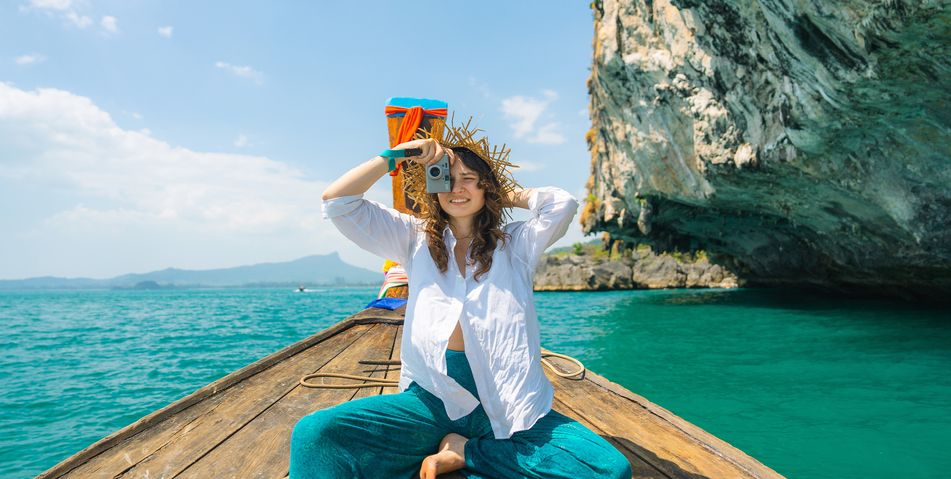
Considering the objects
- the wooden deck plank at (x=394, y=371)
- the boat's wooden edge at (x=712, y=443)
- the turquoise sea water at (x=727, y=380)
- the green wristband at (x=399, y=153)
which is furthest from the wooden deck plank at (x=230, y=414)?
Result: the turquoise sea water at (x=727, y=380)

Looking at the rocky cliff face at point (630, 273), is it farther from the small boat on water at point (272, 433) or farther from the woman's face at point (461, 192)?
the woman's face at point (461, 192)

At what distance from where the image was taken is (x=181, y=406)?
3.03 meters

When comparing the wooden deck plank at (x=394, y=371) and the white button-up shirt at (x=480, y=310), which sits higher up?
the white button-up shirt at (x=480, y=310)

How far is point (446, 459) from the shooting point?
2035 mm

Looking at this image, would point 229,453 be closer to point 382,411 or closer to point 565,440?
point 382,411

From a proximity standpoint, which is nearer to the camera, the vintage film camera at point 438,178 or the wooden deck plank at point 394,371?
the vintage film camera at point 438,178

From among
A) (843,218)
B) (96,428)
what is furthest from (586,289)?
(96,428)

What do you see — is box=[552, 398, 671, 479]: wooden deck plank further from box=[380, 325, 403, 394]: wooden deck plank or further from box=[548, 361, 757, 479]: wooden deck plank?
box=[380, 325, 403, 394]: wooden deck plank

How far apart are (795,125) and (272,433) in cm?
1107

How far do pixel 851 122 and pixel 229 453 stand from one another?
11221 millimetres

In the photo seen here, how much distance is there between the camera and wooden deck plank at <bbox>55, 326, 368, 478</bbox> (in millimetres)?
2234

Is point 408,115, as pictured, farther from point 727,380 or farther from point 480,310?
point 727,380

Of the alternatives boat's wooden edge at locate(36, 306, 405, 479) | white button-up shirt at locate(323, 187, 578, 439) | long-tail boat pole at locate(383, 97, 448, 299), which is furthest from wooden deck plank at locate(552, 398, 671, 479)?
long-tail boat pole at locate(383, 97, 448, 299)

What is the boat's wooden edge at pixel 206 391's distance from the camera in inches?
90.4
